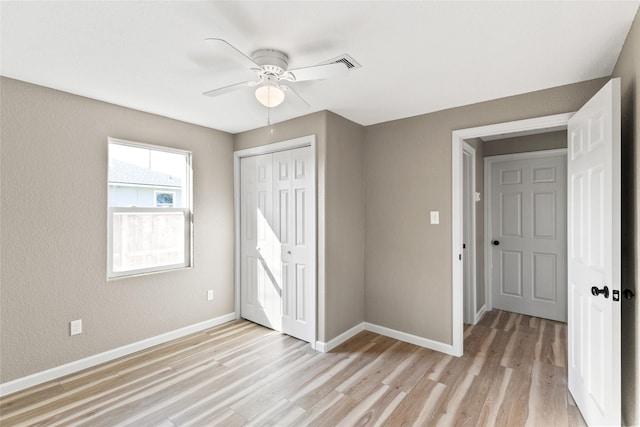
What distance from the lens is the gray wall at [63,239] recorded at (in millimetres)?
2373

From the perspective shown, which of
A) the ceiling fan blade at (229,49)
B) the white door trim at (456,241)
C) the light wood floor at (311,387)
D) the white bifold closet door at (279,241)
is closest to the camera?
the ceiling fan blade at (229,49)

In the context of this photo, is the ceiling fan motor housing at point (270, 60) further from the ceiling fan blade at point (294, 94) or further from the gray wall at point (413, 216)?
the gray wall at point (413, 216)

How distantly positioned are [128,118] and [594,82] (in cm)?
396

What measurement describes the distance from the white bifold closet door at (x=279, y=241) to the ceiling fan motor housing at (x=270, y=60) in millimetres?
1255

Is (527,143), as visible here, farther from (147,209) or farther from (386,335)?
(147,209)

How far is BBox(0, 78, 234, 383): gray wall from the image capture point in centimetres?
237

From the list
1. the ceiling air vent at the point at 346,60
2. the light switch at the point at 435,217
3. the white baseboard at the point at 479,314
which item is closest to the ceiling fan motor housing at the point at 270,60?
the ceiling air vent at the point at 346,60

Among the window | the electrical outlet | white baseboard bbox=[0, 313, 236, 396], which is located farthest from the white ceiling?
white baseboard bbox=[0, 313, 236, 396]

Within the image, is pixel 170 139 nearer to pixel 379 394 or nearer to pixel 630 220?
pixel 379 394

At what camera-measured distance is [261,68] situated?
1957mm

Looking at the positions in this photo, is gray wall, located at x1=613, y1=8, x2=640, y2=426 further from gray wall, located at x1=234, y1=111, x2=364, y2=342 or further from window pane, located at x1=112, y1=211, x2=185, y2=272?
window pane, located at x1=112, y1=211, x2=185, y2=272

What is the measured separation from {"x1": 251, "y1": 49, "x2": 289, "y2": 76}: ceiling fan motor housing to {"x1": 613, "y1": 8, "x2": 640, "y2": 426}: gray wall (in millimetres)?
1873

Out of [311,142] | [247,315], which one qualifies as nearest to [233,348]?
[247,315]

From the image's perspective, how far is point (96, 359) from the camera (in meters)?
2.80
